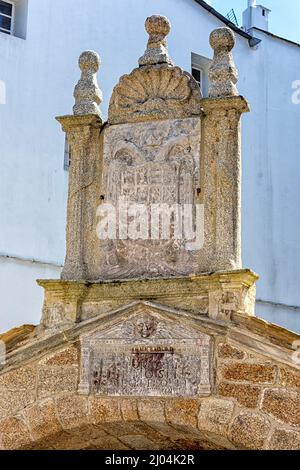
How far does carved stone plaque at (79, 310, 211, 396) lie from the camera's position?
6754 mm

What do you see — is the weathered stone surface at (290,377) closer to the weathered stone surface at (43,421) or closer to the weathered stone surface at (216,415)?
the weathered stone surface at (216,415)

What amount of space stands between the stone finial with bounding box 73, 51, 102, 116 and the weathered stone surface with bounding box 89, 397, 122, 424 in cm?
250

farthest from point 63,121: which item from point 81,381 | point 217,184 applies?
point 81,381

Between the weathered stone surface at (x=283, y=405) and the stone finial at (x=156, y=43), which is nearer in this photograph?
the weathered stone surface at (x=283, y=405)

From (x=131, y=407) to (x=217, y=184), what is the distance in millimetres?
1912

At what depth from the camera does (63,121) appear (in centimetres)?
784

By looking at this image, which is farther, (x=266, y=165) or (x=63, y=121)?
(x=266, y=165)

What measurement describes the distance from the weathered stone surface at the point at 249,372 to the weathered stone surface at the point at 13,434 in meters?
1.71

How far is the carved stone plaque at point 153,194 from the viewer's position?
7.32 m

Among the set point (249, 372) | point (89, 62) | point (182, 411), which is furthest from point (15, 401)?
point (89, 62)

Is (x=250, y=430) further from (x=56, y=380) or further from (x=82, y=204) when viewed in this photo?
(x=82, y=204)

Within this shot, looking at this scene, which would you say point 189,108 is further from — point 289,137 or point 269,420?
point 289,137

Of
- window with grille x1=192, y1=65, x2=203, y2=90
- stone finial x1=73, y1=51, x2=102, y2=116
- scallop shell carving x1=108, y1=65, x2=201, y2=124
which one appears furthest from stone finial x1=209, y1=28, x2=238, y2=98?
window with grille x1=192, y1=65, x2=203, y2=90

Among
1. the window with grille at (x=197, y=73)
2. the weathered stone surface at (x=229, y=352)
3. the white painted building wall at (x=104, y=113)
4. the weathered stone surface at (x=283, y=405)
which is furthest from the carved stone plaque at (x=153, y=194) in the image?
the window with grille at (x=197, y=73)
